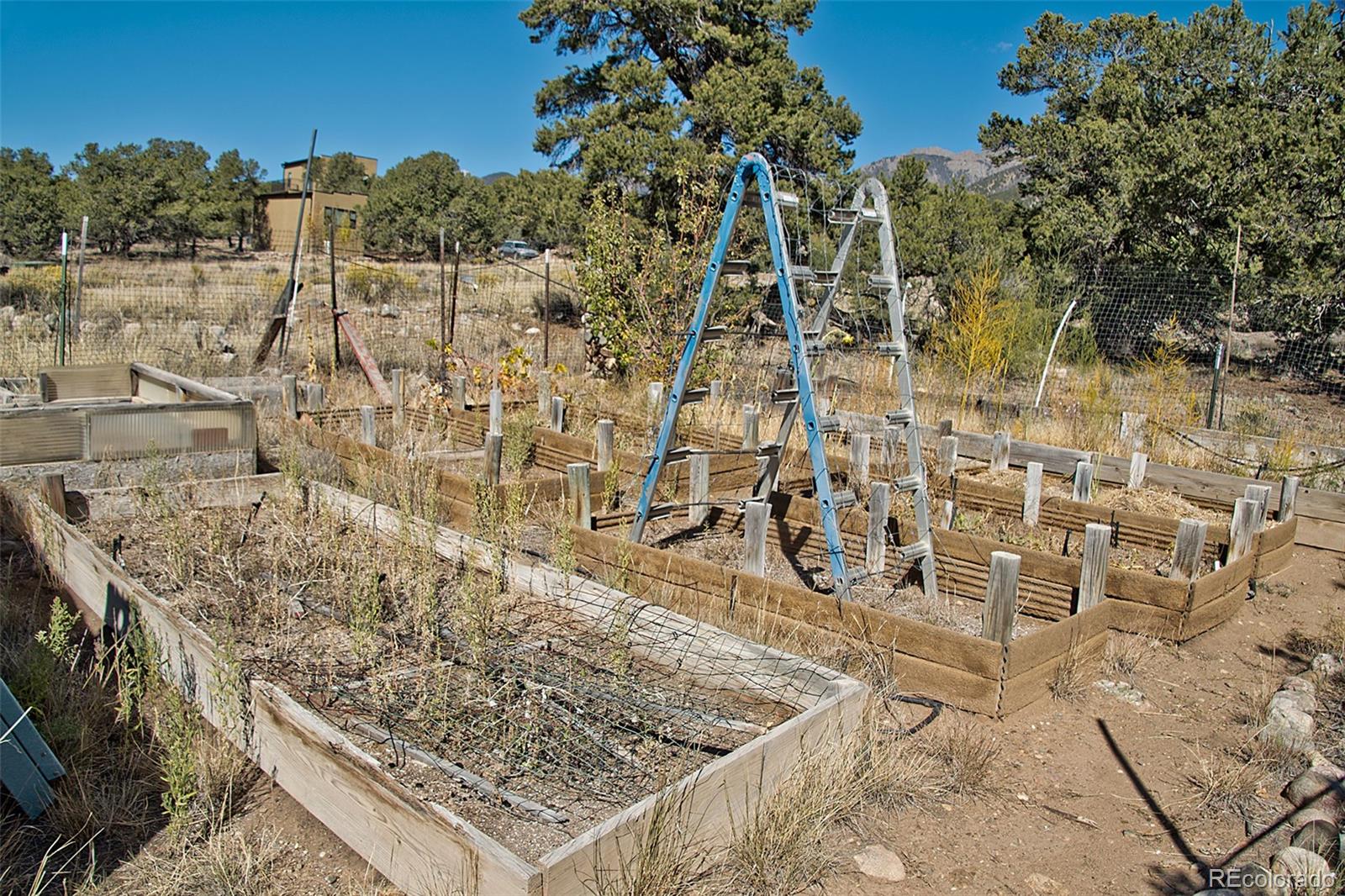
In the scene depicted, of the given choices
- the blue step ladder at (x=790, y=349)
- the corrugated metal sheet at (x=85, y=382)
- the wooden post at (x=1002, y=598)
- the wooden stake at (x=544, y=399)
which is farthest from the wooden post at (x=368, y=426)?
the wooden post at (x=1002, y=598)

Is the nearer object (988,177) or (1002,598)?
(1002,598)

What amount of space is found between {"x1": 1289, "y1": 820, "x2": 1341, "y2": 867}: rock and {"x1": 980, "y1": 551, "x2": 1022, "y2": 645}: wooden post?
1.27 meters

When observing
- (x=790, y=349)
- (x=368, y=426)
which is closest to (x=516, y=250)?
(x=368, y=426)

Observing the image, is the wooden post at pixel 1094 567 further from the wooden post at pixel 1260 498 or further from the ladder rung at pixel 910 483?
the wooden post at pixel 1260 498

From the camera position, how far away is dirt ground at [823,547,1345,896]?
128 inches

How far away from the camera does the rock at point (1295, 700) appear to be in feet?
14.2

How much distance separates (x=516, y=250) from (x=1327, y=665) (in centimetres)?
4043

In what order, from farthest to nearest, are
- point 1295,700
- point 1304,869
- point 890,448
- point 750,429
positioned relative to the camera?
point 750,429
point 890,448
point 1295,700
point 1304,869

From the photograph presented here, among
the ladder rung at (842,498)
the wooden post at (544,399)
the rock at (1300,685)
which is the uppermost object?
the wooden post at (544,399)

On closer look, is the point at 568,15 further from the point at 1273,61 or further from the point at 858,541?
the point at 858,541

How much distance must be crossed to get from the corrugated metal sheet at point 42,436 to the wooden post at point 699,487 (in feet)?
13.3

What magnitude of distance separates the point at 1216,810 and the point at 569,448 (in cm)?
574

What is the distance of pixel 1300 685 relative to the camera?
4.71 meters

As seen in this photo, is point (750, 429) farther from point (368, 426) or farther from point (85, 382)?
point (85, 382)
